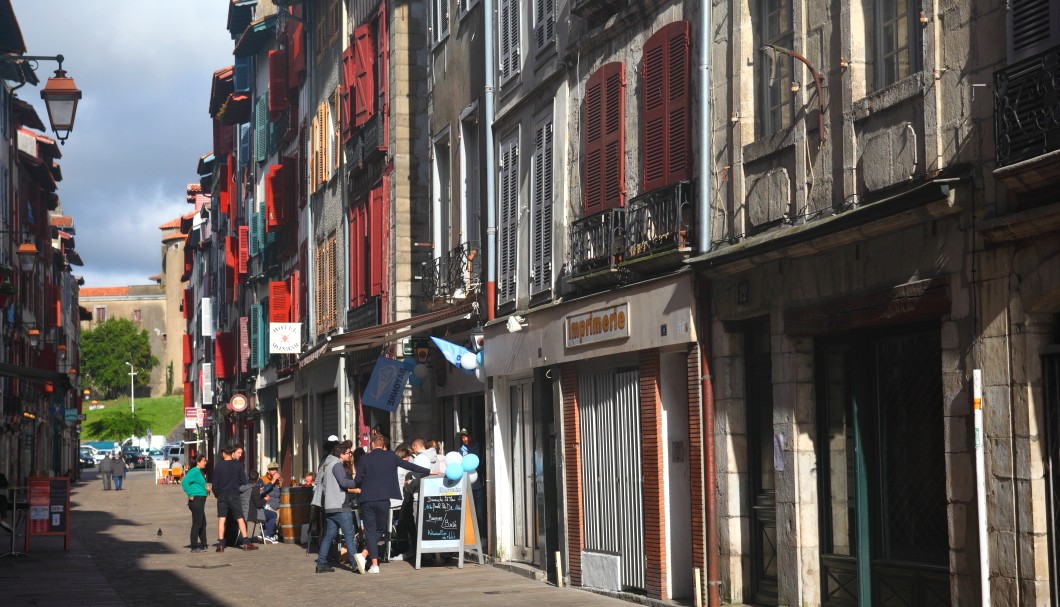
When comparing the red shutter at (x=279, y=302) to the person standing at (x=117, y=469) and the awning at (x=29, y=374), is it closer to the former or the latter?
the awning at (x=29, y=374)

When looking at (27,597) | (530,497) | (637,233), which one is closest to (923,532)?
(637,233)

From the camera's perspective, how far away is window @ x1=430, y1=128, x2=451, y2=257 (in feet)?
80.7

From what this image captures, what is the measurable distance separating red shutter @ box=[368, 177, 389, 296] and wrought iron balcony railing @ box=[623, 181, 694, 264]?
11523 mm

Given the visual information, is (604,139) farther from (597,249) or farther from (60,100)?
(60,100)

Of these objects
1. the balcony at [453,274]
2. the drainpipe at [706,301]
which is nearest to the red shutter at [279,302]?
the balcony at [453,274]

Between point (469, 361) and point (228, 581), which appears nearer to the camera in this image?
point (228, 581)

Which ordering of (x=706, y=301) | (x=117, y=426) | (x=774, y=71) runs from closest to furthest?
(x=774, y=71) < (x=706, y=301) < (x=117, y=426)

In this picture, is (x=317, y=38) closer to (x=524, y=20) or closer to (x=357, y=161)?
(x=357, y=161)

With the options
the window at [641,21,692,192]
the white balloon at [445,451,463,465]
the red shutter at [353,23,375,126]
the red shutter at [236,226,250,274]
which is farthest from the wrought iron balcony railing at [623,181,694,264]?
the red shutter at [236,226,250,274]

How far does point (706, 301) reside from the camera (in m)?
14.4

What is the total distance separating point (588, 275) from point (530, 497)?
4.15m

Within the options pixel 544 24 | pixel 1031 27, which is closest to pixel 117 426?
pixel 544 24

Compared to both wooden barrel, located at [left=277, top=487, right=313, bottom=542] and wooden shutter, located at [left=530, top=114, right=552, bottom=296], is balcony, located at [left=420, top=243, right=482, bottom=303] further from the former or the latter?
wooden barrel, located at [left=277, top=487, right=313, bottom=542]

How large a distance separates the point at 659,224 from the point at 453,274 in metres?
8.34
